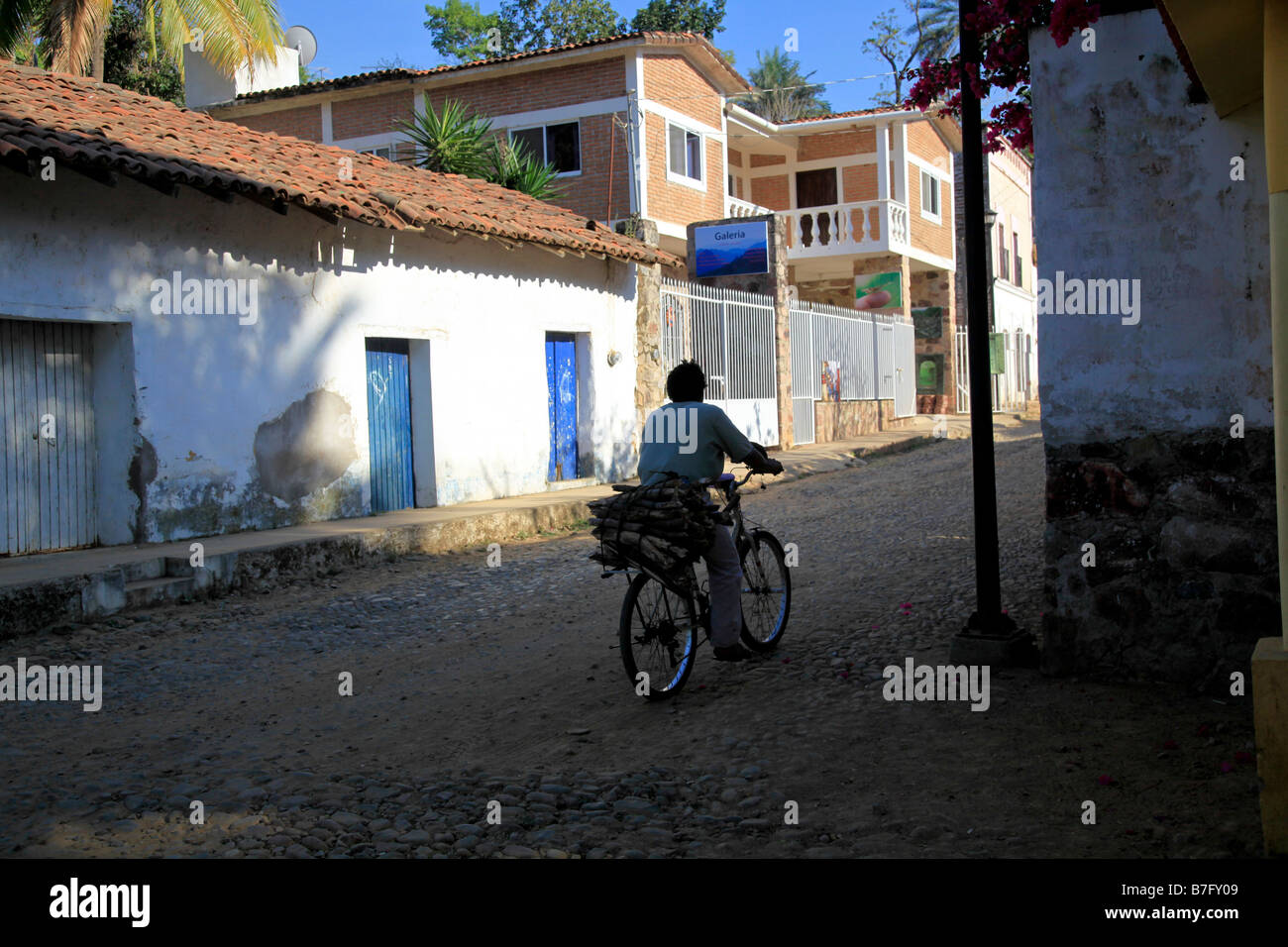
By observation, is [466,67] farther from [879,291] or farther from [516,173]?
[879,291]

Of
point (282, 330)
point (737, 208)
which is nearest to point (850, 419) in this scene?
point (737, 208)

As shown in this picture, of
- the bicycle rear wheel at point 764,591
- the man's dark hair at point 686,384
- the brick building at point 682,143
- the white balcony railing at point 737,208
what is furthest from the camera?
the white balcony railing at point 737,208

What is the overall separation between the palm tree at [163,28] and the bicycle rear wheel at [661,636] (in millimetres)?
14055

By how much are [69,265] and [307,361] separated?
2639mm

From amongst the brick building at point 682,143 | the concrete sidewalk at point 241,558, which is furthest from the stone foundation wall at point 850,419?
the concrete sidewalk at point 241,558

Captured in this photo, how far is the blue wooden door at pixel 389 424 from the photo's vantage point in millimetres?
12562

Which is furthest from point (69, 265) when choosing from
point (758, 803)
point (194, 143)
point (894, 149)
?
point (894, 149)

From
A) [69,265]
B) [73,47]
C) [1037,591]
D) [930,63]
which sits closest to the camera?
[930,63]

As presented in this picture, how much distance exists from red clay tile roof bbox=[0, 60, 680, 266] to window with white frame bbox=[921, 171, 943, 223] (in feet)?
56.1

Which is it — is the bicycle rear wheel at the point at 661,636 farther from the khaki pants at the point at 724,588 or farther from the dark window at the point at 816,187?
the dark window at the point at 816,187

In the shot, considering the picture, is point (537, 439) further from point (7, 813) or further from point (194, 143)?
point (7, 813)

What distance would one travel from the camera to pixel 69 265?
9.25 meters

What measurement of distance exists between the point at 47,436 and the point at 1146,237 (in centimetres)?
838

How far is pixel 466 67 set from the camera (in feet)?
71.8
